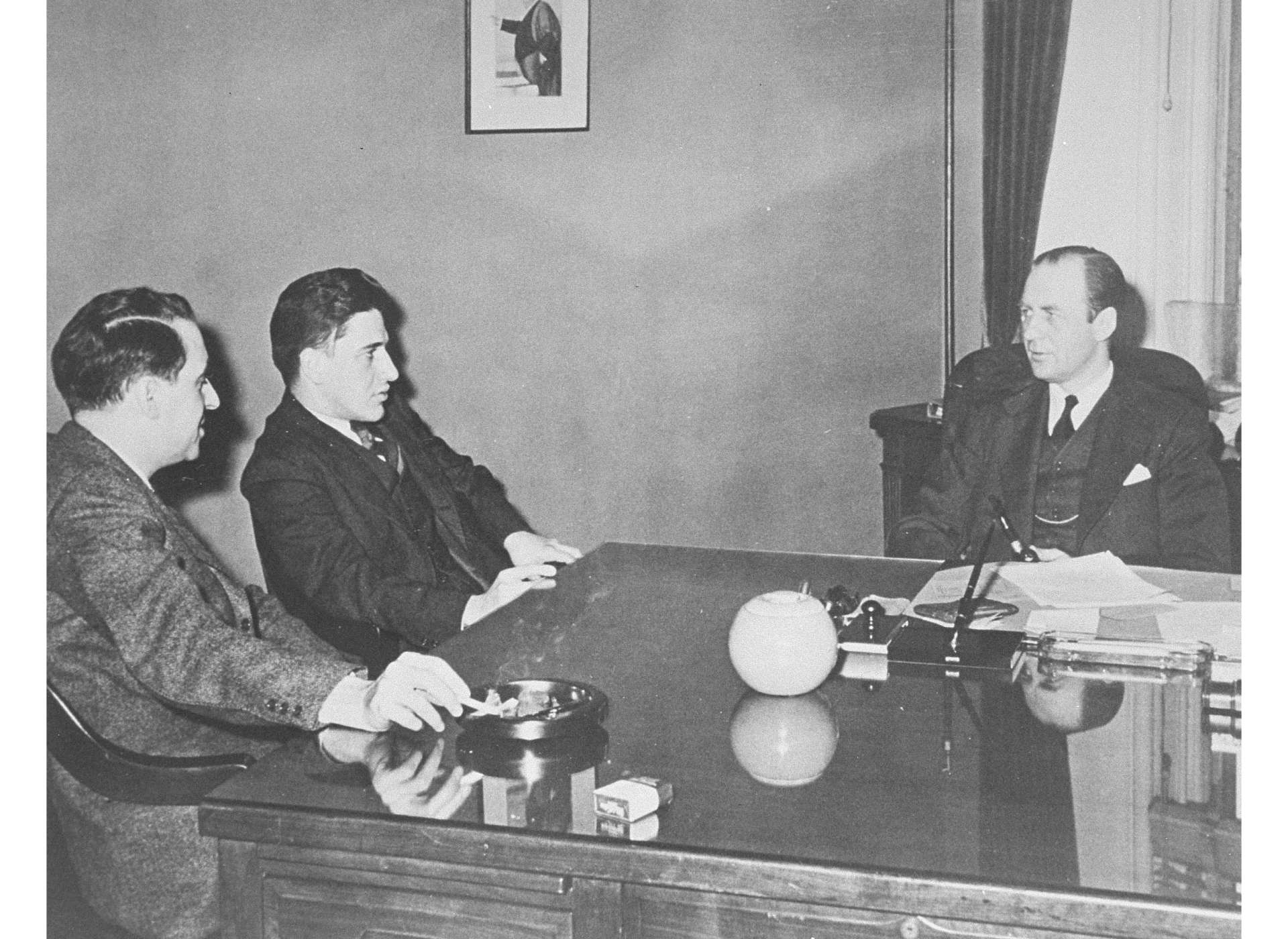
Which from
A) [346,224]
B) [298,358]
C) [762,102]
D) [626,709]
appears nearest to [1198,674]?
[626,709]

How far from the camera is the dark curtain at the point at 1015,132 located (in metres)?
3.84

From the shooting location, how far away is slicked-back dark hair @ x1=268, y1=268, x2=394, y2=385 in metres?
2.82

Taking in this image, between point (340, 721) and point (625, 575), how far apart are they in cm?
92

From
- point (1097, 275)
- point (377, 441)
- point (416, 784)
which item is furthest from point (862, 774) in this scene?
point (1097, 275)

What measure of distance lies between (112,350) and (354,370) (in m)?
0.86

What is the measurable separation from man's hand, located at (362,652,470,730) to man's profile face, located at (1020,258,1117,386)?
7.33ft

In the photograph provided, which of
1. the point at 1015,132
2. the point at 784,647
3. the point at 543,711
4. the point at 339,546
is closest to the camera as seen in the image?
the point at 543,711

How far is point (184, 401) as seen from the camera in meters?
2.10

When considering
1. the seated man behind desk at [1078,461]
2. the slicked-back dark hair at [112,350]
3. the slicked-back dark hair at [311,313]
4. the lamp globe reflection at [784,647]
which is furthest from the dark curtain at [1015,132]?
the slicked-back dark hair at [112,350]

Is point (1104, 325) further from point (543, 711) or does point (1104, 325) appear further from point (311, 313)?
point (543, 711)

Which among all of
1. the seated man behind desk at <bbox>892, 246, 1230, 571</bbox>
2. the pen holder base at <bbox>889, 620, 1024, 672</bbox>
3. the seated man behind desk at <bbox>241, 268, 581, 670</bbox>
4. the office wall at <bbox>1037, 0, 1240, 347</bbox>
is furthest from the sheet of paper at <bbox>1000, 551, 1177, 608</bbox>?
the office wall at <bbox>1037, 0, 1240, 347</bbox>

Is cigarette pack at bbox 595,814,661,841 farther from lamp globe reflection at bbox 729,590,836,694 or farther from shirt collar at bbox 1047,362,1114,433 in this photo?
shirt collar at bbox 1047,362,1114,433

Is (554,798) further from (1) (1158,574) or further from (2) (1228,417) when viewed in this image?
(2) (1228,417)

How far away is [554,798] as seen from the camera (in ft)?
4.37
